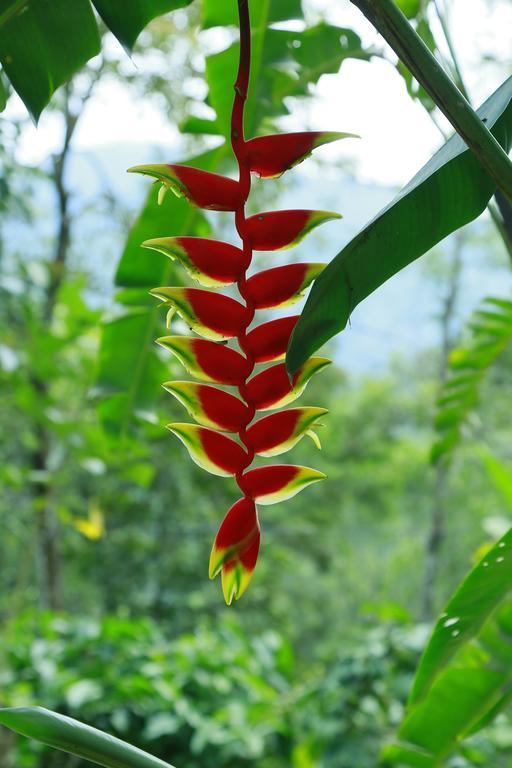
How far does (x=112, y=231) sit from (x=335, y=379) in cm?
184

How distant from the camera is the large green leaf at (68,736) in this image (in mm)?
280

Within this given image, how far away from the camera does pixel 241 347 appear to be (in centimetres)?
29

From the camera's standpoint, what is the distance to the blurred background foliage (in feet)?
3.00

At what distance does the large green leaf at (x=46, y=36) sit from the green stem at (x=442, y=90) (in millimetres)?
137

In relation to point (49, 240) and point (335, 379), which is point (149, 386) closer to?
point (49, 240)

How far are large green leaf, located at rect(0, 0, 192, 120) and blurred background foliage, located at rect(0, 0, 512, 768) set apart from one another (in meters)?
0.20

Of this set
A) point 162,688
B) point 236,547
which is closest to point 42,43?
point 236,547

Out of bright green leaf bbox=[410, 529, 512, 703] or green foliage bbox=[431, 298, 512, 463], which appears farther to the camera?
green foliage bbox=[431, 298, 512, 463]

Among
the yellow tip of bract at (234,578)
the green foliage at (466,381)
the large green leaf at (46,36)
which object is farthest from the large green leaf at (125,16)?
the green foliage at (466,381)

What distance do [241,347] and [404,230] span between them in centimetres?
7

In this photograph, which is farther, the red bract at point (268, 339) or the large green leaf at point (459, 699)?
the large green leaf at point (459, 699)

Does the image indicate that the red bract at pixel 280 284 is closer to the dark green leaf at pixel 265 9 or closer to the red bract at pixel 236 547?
the red bract at pixel 236 547

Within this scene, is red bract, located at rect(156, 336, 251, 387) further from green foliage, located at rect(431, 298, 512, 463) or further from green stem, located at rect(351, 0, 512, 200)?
green foliage, located at rect(431, 298, 512, 463)

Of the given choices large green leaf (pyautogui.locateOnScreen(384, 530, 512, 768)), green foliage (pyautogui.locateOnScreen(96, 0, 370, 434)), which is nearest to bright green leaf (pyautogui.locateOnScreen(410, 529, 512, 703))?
large green leaf (pyautogui.locateOnScreen(384, 530, 512, 768))
